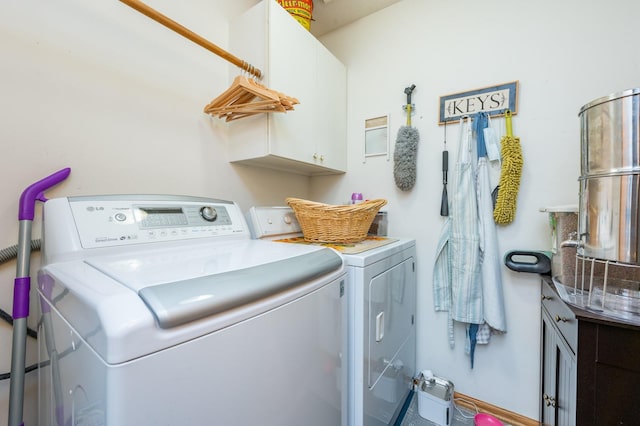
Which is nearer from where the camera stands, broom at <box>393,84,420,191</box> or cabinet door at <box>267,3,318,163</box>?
cabinet door at <box>267,3,318,163</box>

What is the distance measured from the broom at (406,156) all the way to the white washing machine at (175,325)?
0.92 meters

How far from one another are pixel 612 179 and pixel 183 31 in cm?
152

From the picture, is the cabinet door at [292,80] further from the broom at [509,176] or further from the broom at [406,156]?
the broom at [509,176]

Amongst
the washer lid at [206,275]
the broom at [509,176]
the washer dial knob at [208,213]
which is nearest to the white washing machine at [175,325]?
the washer lid at [206,275]

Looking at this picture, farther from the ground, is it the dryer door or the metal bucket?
the metal bucket

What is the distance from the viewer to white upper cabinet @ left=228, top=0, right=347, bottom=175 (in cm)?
129

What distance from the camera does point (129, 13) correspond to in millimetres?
1078

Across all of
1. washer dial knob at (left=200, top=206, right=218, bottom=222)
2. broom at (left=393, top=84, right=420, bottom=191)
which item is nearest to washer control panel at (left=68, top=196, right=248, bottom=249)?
washer dial knob at (left=200, top=206, right=218, bottom=222)

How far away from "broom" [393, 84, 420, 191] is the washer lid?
0.92 meters

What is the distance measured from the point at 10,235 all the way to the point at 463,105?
2.06 m

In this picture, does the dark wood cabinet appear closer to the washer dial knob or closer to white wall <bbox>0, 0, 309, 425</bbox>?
the washer dial knob

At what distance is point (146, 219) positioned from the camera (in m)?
0.90

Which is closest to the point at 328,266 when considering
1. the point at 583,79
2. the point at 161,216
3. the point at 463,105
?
the point at 161,216

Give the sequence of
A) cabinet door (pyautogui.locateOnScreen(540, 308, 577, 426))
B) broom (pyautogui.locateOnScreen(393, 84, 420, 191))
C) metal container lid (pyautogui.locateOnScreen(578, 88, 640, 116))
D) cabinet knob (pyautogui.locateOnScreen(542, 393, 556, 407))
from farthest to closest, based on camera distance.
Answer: broom (pyautogui.locateOnScreen(393, 84, 420, 191))
cabinet knob (pyautogui.locateOnScreen(542, 393, 556, 407))
cabinet door (pyautogui.locateOnScreen(540, 308, 577, 426))
metal container lid (pyautogui.locateOnScreen(578, 88, 640, 116))
